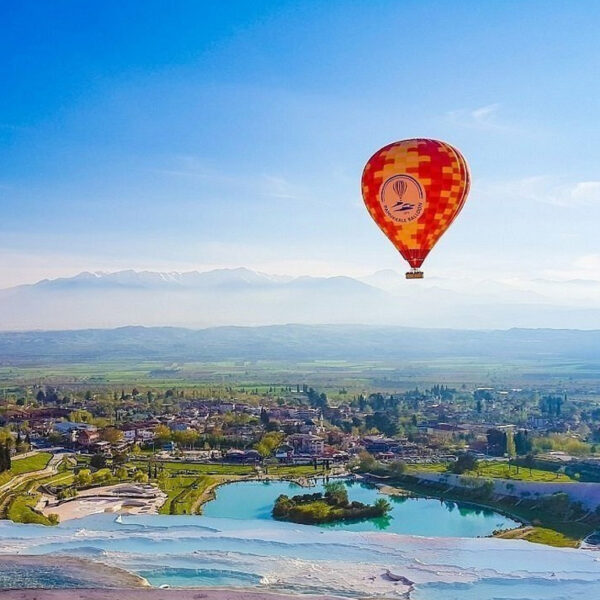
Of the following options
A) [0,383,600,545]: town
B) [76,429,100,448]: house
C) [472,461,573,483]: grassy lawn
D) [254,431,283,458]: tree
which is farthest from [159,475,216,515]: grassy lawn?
[472,461,573,483]: grassy lawn

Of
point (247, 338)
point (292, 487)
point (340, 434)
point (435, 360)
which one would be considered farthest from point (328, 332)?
point (292, 487)

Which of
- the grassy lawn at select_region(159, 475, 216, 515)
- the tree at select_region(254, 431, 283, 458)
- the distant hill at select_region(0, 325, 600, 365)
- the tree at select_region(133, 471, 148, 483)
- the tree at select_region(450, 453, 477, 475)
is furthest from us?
the distant hill at select_region(0, 325, 600, 365)

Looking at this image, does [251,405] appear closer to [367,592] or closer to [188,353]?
[367,592]

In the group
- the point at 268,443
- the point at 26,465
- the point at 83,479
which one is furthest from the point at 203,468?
the point at 26,465

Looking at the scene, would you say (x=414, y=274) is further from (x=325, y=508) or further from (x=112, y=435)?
(x=112, y=435)

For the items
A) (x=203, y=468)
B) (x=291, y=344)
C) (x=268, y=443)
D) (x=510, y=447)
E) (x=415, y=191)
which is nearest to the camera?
(x=415, y=191)

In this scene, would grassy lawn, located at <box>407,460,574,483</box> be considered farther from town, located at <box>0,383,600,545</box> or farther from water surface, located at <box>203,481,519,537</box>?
water surface, located at <box>203,481,519,537</box>
